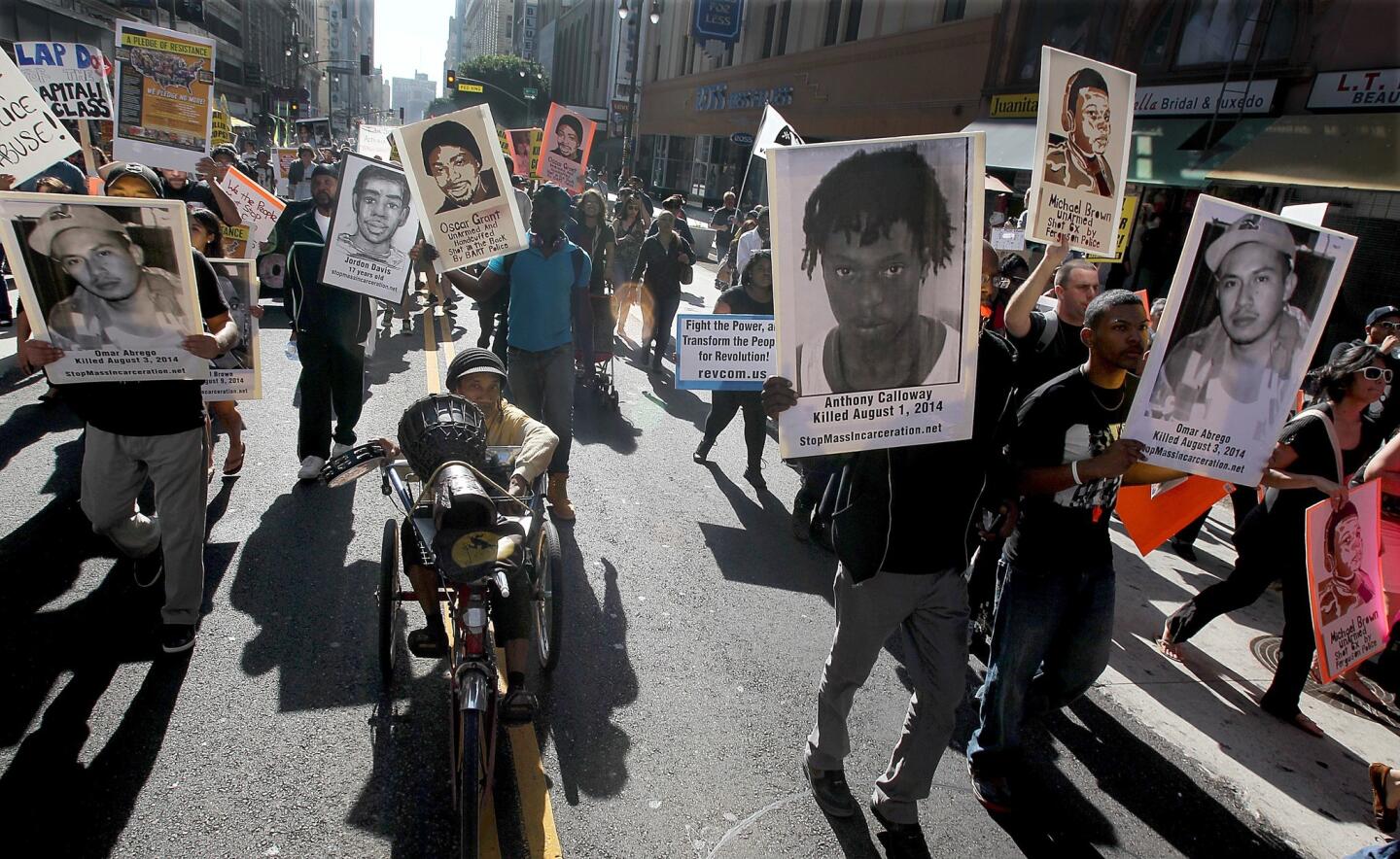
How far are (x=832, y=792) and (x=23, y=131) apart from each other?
19.2 feet

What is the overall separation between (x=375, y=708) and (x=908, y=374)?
2.69 m

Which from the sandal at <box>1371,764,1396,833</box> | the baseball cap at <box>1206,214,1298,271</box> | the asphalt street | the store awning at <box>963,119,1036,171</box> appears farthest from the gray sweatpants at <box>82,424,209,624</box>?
the store awning at <box>963,119,1036,171</box>

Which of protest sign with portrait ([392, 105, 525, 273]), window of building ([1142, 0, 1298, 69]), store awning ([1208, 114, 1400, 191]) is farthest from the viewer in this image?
window of building ([1142, 0, 1298, 69])

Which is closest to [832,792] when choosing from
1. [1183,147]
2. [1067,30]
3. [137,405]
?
[137,405]

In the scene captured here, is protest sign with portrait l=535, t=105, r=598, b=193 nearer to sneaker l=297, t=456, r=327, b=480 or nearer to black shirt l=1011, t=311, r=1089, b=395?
sneaker l=297, t=456, r=327, b=480

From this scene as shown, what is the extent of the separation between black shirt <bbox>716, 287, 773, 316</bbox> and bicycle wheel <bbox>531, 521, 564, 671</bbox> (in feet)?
9.97

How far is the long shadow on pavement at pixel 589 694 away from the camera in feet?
11.7

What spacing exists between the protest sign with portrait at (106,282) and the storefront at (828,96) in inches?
762

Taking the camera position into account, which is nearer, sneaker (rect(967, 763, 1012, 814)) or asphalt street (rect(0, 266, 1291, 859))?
asphalt street (rect(0, 266, 1291, 859))

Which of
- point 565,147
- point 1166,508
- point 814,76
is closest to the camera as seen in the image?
point 1166,508

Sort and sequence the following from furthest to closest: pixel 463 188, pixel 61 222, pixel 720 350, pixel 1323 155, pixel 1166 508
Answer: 1. pixel 1323 155
2. pixel 720 350
3. pixel 463 188
4. pixel 1166 508
5. pixel 61 222

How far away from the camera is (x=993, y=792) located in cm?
361

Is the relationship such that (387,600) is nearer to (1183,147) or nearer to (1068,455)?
(1068,455)

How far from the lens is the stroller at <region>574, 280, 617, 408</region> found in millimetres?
9250
